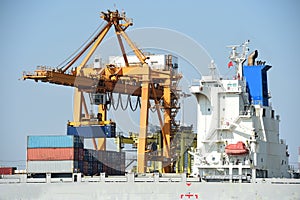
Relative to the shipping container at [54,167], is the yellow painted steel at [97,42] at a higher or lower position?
higher

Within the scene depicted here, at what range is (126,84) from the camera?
51312 millimetres

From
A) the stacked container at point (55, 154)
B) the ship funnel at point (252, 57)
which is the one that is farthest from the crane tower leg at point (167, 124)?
the stacked container at point (55, 154)

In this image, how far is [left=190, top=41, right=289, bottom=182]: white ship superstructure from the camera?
38812mm

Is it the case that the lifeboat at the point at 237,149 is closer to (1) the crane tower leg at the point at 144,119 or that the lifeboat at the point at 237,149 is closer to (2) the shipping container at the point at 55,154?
(2) the shipping container at the point at 55,154

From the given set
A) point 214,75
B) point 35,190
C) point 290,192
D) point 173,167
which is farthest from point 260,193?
point 173,167

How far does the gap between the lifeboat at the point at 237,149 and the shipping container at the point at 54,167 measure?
31.2ft

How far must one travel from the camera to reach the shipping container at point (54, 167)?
4122 centimetres

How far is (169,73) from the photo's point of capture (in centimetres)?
5125

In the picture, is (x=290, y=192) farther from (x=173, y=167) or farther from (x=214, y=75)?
(x=173, y=167)

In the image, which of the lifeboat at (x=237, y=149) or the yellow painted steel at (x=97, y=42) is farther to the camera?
the yellow painted steel at (x=97, y=42)

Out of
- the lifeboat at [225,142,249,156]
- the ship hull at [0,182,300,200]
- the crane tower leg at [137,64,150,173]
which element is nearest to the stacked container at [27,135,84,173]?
the ship hull at [0,182,300,200]

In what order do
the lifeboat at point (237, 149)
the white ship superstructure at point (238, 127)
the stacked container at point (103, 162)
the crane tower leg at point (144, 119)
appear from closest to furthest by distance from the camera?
the lifeboat at point (237, 149) < the white ship superstructure at point (238, 127) < the stacked container at point (103, 162) < the crane tower leg at point (144, 119)

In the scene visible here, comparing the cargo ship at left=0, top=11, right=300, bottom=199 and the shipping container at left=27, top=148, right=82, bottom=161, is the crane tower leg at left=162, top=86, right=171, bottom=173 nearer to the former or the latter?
the cargo ship at left=0, top=11, right=300, bottom=199

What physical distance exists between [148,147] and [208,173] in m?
14.6
